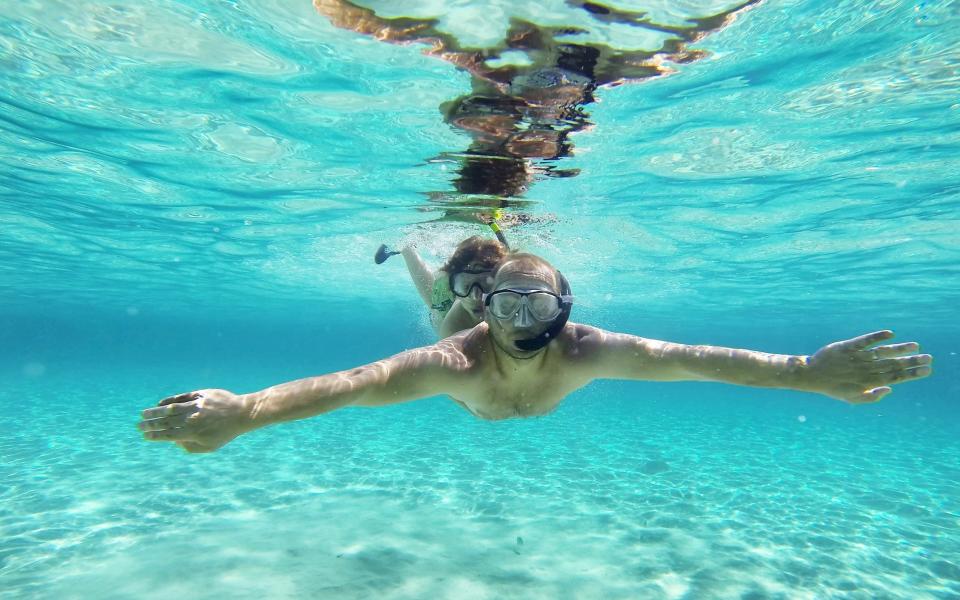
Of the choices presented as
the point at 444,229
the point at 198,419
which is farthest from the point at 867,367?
the point at 444,229

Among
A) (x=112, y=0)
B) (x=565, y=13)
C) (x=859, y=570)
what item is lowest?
(x=859, y=570)

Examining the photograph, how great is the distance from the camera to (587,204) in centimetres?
1648

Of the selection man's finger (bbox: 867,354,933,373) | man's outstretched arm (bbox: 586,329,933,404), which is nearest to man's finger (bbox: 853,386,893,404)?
man's outstretched arm (bbox: 586,329,933,404)

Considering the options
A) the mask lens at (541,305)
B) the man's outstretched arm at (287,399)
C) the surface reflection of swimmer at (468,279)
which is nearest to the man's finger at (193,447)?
the man's outstretched arm at (287,399)

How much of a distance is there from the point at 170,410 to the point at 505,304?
2.62 metres

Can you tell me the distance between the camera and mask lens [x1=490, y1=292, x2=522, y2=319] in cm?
447

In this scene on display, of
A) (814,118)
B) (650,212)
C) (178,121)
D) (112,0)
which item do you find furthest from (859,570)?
(178,121)

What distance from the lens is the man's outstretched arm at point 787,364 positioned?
340 cm

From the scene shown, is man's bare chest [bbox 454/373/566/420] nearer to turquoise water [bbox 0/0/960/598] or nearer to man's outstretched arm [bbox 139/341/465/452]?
man's outstretched arm [bbox 139/341/465/452]

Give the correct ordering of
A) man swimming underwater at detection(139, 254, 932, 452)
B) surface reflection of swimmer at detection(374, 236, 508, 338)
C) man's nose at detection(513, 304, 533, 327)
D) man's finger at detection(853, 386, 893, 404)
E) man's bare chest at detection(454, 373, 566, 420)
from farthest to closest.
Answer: surface reflection of swimmer at detection(374, 236, 508, 338) → man's bare chest at detection(454, 373, 566, 420) → man's nose at detection(513, 304, 533, 327) → man's finger at detection(853, 386, 893, 404) → man swimming underwater at detection(139, 254, 932, 452)

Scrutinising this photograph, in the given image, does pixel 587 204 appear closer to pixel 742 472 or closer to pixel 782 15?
pixel 782 15

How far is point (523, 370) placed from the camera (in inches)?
199

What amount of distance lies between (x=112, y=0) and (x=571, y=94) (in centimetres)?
703

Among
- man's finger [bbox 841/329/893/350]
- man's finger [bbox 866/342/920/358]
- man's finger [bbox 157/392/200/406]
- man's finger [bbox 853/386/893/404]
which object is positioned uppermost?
man's finger [bbox 841/329/893/350]
